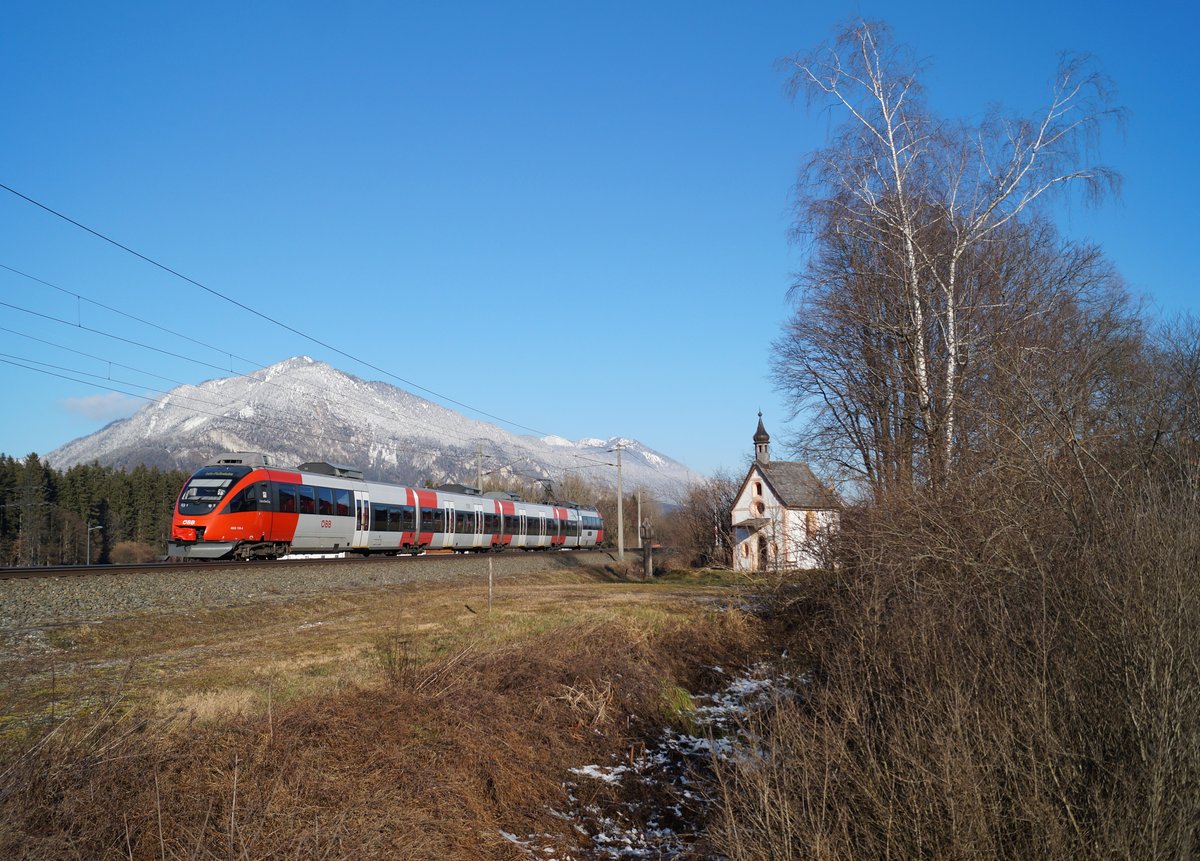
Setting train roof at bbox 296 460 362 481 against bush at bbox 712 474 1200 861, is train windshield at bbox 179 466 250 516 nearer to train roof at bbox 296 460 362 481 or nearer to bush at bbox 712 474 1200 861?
train roof at bbox 296 460 362 481

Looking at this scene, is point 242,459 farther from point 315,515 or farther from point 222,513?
point 315,515

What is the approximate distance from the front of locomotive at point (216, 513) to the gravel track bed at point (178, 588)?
2339 mm

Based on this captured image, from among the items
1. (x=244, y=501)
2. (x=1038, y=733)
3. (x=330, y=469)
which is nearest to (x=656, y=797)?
(x=1038, y=733)

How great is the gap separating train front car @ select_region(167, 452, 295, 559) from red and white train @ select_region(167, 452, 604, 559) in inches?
1.2

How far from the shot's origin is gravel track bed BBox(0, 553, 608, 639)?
573 inches

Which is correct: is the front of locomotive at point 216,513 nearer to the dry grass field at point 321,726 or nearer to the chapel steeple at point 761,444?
the dry grass field at point 321,726

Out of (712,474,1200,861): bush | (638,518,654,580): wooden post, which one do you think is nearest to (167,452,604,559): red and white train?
(638,518,654,580): wooden post

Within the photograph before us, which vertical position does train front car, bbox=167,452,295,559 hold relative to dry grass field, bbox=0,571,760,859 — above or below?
above

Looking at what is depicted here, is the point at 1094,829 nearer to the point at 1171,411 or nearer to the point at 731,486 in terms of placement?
the point at 1171,411

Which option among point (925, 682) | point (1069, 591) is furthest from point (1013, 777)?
point (1069, 591)

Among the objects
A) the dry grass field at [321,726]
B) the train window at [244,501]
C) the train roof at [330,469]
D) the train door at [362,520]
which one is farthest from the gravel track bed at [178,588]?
the train roof at [330,469]

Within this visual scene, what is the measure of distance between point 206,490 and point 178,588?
26.4ft

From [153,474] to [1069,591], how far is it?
338ft

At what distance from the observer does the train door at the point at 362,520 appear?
3192 cm
